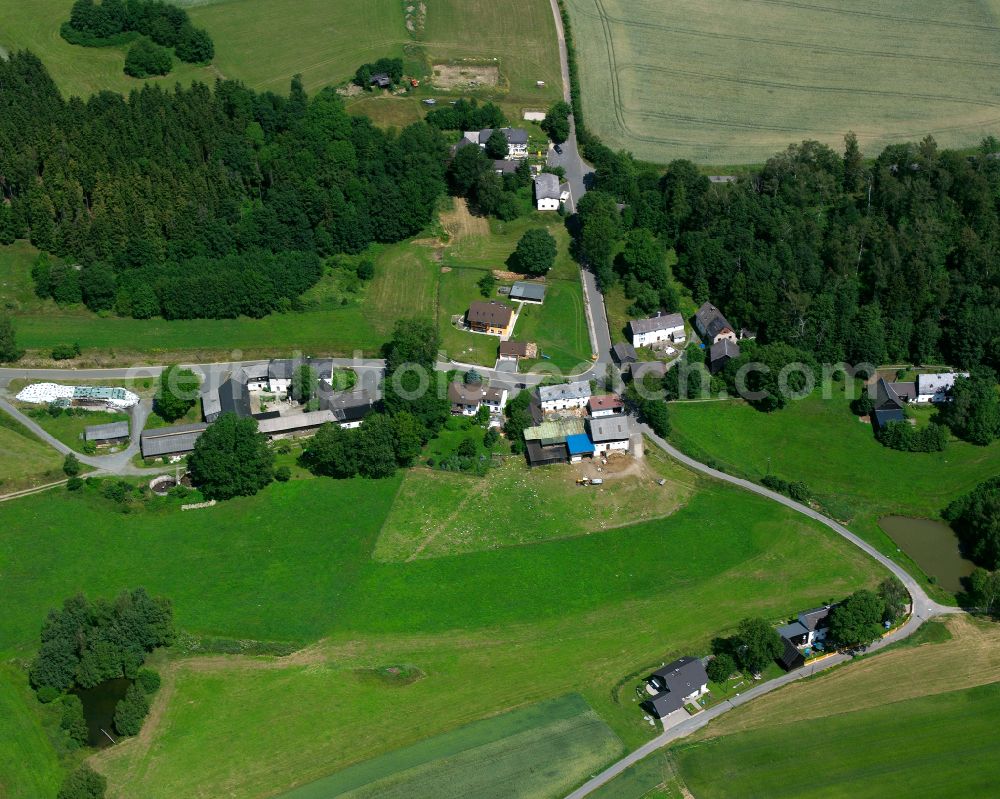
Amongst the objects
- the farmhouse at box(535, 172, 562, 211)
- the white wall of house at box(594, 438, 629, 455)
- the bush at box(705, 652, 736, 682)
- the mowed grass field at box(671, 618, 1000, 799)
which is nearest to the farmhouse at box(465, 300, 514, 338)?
the white wall of house at box(594, 438, 629, 455)

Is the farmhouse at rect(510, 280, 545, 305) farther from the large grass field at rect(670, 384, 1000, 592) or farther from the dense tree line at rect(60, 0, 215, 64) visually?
the dense tree line at rect(60, 0, 215, 64)

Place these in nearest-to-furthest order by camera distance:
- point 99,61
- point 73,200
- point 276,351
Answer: point 276,351
point 73,200
point 99,61

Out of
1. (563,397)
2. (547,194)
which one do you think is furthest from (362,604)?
(547,194)

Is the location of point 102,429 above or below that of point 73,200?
below

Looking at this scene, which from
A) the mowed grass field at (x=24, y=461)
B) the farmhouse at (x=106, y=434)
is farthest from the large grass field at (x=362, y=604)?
the farmhouse at (x=106, y=434)

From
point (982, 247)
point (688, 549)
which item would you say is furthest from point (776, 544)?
point (982, 247)

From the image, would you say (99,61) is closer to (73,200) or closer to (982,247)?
(73,200)
